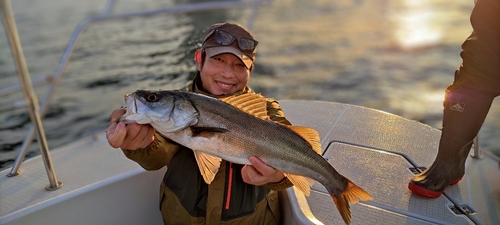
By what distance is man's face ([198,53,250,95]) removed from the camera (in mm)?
2562

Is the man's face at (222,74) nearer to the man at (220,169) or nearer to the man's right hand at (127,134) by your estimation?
the man at (220,169)

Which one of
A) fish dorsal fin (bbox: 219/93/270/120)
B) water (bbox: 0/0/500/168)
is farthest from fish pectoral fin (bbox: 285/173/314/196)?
water (bbox: 0/0/500/168)

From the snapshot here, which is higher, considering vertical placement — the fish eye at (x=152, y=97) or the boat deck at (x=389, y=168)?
the fish eye at (x=152, y=97)

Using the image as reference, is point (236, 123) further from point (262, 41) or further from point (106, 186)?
point (262, 41)

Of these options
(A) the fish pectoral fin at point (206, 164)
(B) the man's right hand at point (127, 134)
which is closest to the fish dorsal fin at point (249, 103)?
(A) the fish pectoral fin at point (206, 164)

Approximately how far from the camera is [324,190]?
2896 mm

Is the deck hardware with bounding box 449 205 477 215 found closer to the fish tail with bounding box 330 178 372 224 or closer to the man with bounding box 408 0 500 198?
the man with bounding box 408 0 500 198

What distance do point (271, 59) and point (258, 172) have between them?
→ 11.1 meters

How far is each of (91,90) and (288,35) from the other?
26.1 ft

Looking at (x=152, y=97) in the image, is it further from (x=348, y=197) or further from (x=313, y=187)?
(x=313, y=187)

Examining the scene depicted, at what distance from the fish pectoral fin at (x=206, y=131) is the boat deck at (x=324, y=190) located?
76 centimetres

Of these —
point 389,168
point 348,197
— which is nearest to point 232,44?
point 348,197

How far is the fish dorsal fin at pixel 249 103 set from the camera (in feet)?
6.92

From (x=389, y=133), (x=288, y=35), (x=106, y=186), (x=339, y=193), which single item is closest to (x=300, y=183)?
(x=339, y=193)
